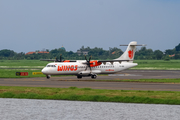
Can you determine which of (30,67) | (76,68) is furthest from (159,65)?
(76,68)

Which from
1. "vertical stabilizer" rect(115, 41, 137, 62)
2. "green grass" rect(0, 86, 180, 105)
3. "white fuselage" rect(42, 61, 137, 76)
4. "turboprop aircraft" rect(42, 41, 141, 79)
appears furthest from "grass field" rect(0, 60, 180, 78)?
"green grass" rect(0, 86, 180, 105)

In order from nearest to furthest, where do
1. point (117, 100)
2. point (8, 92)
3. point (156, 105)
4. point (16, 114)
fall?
point (16, 114) < point (156, 105) < point (117, 100) < point (8, 92)

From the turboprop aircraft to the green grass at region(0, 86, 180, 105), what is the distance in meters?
17.7

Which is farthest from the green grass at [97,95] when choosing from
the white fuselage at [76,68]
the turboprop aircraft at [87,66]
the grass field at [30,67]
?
the grass field at [30,67]

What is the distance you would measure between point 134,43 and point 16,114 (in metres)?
43.4

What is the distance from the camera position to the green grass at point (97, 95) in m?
27.1

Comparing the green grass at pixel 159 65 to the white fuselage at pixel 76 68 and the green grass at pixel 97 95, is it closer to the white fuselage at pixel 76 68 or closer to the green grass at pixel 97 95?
the white fuselage at pixel 76 68

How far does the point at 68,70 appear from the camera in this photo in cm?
5241

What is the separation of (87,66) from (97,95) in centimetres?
2622

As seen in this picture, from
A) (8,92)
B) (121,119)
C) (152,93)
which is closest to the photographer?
(121,119)

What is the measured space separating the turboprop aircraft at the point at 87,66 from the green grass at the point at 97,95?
17675 mm

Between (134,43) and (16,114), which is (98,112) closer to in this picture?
(16,114)

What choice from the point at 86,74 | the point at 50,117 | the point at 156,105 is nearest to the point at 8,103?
the point at 50,117

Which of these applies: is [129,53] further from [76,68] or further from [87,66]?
[76,68]
